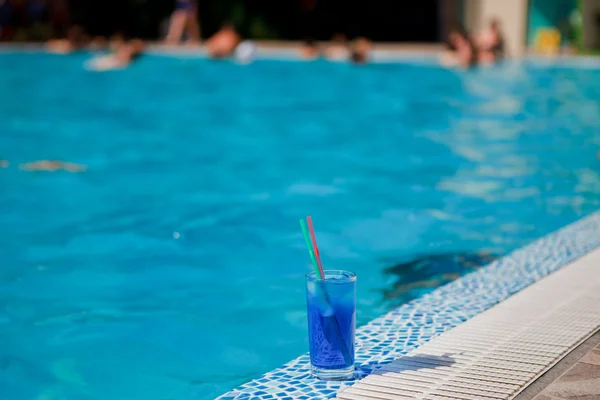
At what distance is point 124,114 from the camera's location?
13.4m

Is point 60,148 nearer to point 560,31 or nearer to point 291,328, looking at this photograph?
point 291,328

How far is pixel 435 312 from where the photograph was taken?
4.03 metres

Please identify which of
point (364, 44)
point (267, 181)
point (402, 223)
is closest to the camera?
point (402, 223)

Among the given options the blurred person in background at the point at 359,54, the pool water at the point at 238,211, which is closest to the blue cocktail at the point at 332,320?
the pool water at the point at 238,211

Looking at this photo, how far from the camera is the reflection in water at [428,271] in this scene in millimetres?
4781

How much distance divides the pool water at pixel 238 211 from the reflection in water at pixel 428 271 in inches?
0.8

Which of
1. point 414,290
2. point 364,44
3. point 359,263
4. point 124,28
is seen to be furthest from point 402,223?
point 124,28

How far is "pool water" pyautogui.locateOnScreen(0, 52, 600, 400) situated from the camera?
4.27m

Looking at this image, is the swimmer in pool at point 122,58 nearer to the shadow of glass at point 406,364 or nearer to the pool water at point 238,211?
the pool water at point 238,211

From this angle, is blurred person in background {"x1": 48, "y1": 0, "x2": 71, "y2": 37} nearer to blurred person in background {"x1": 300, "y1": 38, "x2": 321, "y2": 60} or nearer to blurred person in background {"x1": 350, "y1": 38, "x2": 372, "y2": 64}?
blurred person in background {"x1": 300, "y1": 38, "x2": 321, "y2": 60}

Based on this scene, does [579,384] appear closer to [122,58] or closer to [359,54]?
[359,54]

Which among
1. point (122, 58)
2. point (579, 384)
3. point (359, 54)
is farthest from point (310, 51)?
point (579, 384)

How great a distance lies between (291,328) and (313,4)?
2153 cm

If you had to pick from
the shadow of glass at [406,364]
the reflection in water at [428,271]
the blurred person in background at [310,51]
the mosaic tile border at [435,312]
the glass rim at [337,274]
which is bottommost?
→ the blurred person in background at [310,51]
